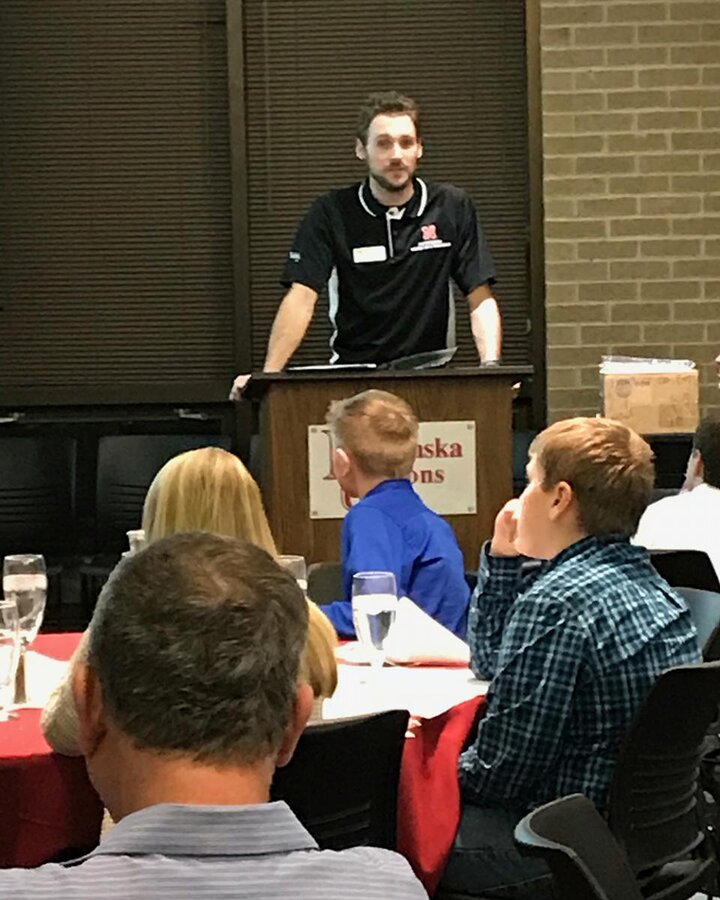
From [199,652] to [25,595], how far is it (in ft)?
4.78

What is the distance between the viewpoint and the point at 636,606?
2494mm

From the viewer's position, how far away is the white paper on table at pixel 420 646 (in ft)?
9.39

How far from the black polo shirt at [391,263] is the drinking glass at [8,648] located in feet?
10.1

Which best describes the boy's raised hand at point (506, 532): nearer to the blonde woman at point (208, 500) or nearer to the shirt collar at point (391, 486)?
the blonde woman at point (208, 500)

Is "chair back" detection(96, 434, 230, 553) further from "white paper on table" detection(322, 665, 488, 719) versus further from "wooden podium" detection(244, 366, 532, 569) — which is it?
"white paper on table" detection(322, 665, 488, 719)

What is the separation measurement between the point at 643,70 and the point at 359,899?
6.27m

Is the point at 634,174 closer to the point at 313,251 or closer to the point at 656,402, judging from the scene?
the point at 656,402

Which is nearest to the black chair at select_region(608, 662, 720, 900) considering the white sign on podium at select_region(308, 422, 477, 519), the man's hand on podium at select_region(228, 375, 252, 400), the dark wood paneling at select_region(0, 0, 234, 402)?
the white sign on podium at select_region(308, 422, 477, 519)

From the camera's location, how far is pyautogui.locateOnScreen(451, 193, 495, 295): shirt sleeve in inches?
217

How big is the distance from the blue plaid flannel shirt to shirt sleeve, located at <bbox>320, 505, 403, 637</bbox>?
96cm

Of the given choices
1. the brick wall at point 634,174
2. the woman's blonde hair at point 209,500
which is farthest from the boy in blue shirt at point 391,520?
the brick wall at point 634,174

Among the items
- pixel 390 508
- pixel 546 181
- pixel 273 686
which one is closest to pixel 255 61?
pixel 546 181

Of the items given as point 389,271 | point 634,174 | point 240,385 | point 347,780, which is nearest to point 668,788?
point 347,780

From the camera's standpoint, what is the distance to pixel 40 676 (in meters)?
2.77
